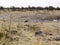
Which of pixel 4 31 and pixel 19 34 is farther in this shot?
pixel 19 34

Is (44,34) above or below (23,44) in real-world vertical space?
below

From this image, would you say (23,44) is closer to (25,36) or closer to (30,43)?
(30,43)

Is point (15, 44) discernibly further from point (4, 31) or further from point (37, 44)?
point (4, 31)

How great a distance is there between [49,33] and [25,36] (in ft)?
7.61

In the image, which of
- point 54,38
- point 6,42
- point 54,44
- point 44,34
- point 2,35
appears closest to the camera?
point 6,42

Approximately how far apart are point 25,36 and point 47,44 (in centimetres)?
264

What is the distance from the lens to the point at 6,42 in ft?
37.2

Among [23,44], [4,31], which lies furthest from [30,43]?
[4,31]

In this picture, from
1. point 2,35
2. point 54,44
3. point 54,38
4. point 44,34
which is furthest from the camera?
point 44,34

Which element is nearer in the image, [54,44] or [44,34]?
[54,44]

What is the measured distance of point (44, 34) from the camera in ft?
50.9

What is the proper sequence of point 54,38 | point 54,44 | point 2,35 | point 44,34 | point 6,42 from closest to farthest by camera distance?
point 6,42 < point 54,44 < point 2,35 < point 54,38 < point 44,34

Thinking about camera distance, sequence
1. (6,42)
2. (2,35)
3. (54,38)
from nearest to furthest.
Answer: (6,42)
(2,35)
(54,38)

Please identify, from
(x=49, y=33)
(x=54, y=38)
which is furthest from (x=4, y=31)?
(x=49, y=33)
